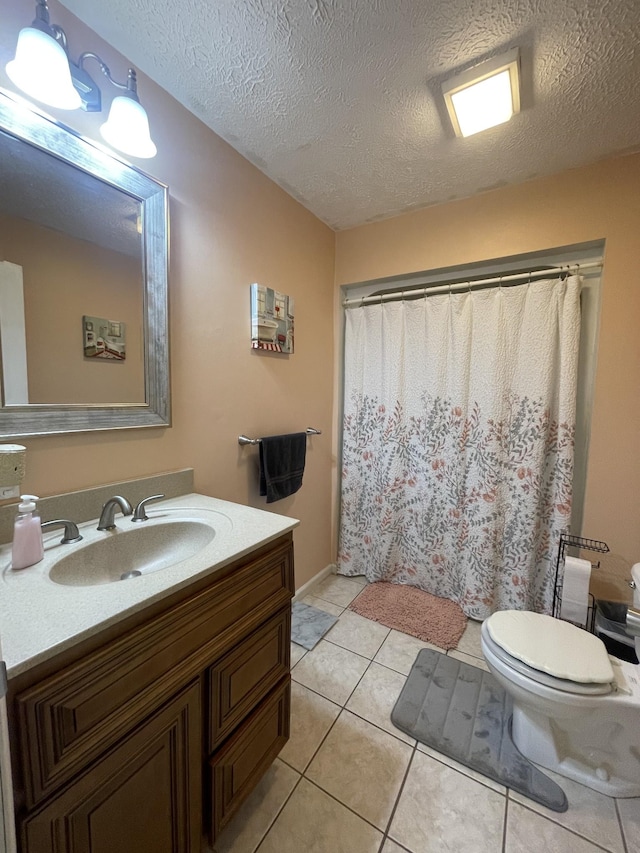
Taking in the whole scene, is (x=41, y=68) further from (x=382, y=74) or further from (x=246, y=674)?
(x=246, y=674)

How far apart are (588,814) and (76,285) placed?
7.35ft

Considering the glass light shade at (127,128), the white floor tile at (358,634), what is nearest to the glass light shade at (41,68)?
the glass light shade at (127,128)

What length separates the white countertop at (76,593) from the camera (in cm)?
54

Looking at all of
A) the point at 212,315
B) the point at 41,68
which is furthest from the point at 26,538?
the point at 41,68

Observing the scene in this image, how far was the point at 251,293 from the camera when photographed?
1.56m

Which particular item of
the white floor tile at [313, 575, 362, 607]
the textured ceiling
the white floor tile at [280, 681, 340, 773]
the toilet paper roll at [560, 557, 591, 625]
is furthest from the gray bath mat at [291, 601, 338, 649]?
the textured ceiling

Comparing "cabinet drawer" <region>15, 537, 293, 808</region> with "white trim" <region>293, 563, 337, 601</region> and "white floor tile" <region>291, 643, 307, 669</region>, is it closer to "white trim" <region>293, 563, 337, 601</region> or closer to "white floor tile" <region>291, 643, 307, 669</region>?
"white floor tile" <region>291, 643, 307, 669</region>

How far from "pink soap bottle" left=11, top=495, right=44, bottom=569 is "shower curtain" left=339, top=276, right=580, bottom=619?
1707 mm

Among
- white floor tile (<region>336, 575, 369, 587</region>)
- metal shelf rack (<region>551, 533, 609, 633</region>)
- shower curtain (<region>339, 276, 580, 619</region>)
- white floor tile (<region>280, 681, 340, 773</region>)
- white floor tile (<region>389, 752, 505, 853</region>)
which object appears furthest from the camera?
white floor tile (<region>336, 575, 369, 587</region>)

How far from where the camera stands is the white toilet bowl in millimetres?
1044

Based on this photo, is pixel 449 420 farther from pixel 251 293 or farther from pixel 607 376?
pixel 251 293

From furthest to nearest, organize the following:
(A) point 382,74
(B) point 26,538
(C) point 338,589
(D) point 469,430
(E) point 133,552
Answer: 1. (C) point 338,589
2. (D) point 469,430
3. (A) point 382,74
4. (E) point 133,552
5. (B) point 26,538

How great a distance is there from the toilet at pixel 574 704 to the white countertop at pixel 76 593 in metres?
0.92

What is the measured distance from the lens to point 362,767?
1.15 m
